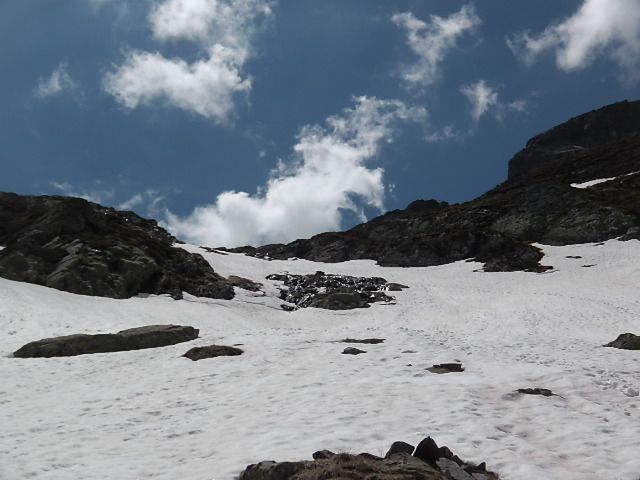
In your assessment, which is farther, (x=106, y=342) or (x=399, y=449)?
(x=106, y=342)

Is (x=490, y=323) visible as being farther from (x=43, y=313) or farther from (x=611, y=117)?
(x=611, y=117)

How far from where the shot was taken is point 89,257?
4303cm

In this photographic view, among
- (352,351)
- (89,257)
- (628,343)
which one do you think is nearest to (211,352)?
(352,351)

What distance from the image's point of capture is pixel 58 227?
47.5 meters

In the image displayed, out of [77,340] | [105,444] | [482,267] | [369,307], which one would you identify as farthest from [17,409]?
[482,267]

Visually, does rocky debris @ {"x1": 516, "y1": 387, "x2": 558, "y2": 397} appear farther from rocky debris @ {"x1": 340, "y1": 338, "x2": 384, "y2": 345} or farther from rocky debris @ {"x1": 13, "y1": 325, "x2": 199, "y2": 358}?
rocky debris @ {"x1": 13, "y1": 325, "x2": 199, "y2": 358}

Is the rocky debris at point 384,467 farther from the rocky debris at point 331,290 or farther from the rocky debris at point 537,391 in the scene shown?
the rocky debris at point 331,290

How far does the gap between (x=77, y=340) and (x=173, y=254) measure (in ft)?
106

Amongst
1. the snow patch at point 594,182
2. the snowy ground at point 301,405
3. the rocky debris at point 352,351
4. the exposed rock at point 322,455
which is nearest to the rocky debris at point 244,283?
the snowy ground at point 301,405

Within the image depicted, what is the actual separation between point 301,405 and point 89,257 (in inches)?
1379

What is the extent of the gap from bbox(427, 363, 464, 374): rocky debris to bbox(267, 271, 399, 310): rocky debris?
29872 mm

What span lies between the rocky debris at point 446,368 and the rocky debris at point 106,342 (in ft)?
39.9

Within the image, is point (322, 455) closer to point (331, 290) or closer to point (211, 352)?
point (211, 352)

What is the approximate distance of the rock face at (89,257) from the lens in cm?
4056
